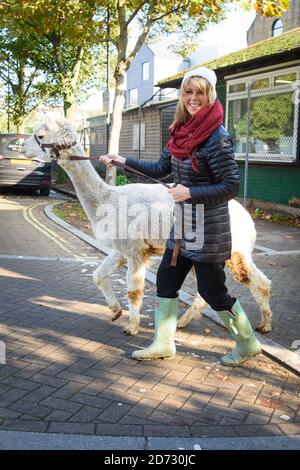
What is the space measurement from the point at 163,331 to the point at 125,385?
1.86 feet

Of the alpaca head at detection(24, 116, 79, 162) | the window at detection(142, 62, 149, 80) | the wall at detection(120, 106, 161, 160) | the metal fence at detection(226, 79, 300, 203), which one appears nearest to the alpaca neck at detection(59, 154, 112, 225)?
the alpaca head at detection(24, 116, 79, 162)

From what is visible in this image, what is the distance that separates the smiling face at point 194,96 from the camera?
11.7ft

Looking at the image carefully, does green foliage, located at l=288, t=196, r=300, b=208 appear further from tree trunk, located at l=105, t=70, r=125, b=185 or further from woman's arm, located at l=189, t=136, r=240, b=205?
woman's arm, located at l=189, t=136, r=240, b=205

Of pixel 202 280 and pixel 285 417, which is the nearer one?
pixel 285 417

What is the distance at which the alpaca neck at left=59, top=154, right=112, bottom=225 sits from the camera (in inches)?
186

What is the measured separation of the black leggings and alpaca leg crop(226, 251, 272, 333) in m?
0.45

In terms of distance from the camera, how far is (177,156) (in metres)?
3.71

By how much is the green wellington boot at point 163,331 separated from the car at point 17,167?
12797 millimetres

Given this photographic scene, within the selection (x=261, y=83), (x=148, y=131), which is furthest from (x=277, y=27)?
(x=261, y=83)

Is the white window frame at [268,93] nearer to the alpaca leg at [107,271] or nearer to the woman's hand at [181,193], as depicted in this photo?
the alpaca leg at [107,271]

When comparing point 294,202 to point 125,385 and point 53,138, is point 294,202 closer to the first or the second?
point 53,138

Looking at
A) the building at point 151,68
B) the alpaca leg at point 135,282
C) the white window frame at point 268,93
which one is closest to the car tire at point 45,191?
→ the white window frame at point 268,93

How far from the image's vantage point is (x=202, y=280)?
3.85 m

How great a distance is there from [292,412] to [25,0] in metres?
11.4
